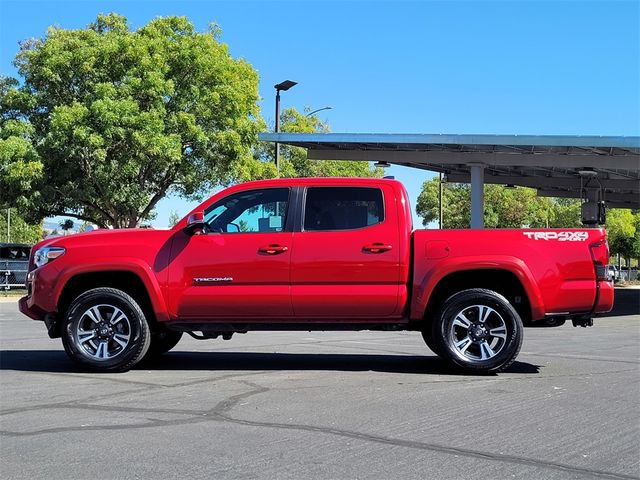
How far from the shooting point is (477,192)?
22875 mm

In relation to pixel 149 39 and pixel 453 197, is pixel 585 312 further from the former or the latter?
pixel 453 197

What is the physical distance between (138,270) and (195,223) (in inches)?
30.4

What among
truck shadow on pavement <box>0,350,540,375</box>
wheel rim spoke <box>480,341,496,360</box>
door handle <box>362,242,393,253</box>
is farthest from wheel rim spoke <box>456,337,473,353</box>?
door handle <box>362,242,393,253</box>

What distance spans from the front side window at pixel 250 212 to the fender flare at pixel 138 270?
805 millimetres

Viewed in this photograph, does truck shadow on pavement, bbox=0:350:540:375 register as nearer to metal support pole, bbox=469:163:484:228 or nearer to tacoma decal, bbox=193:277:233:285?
tacoma decal, bbox=193:277:233:285

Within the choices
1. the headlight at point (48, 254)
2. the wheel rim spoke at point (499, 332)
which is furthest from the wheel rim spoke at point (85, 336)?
the wheel rim spoke at point (499, 332)

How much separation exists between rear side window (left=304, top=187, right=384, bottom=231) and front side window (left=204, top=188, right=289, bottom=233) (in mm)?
288

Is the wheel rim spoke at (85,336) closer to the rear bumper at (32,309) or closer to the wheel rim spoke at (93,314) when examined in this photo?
the wheel rim spoke at (93,314)

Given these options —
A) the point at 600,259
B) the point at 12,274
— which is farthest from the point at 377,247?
the point at 12,274

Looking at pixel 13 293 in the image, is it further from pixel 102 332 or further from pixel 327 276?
pixel 327 276

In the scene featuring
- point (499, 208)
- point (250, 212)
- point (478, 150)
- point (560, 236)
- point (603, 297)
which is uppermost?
point (499, 208)

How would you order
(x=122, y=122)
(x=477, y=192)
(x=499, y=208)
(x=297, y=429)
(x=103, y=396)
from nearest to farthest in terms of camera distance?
(x=297, y=429)
(x=103, y=396)
(x=477, y=192)
(x=122, y=122)
(x=499, y=208)

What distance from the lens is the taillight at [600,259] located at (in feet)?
25.6

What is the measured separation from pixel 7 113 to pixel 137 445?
2779 cm
